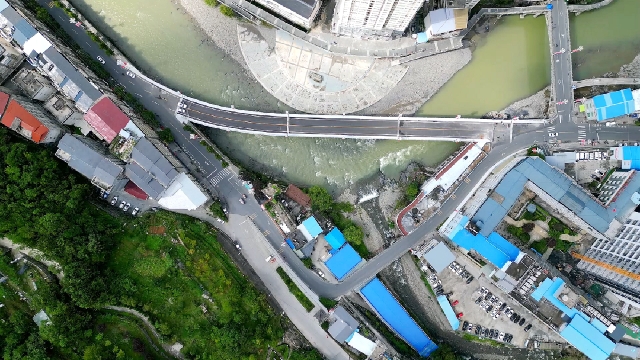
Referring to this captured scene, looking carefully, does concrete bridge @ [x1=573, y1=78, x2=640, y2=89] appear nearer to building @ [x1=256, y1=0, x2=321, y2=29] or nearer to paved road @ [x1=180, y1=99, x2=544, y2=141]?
paved road @ [x1=180, y1=99, x2=544, y2=141]

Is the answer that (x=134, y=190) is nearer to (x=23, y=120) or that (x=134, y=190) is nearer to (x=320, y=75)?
(x=23, y=120)

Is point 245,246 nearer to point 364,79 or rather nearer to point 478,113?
point 364,79

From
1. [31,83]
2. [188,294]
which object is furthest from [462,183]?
[31,83]

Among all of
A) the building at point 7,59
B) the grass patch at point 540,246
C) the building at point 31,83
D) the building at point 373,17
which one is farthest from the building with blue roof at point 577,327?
the building at point 7,59

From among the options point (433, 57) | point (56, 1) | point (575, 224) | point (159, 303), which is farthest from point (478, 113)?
point (56, 1)

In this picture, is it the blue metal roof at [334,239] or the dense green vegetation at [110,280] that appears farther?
the blue metal roof at [334,239]

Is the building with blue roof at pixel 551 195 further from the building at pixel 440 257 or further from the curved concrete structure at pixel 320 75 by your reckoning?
the curved concrete structure at pixel 320 75
